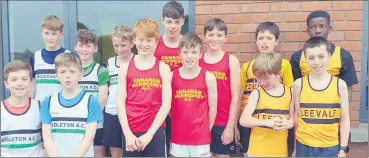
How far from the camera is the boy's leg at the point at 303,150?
3.12 m

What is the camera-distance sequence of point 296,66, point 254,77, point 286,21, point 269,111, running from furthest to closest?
point 286,21
point 296,66
point 254,77
point 269,111

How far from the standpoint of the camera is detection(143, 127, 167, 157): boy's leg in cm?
321

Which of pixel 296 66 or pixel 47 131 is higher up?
pixel 296 66

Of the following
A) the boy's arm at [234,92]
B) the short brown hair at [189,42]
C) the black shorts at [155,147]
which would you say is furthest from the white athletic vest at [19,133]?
the boy's arm at [234,92]

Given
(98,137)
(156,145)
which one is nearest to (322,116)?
(156,145)

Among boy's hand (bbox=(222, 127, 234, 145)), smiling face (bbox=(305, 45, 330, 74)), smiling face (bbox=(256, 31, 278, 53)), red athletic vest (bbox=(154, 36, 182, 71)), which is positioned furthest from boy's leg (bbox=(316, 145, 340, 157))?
red athletic vest (bbox=(154, 36, 182, 71))

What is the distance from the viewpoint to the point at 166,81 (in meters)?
3.17

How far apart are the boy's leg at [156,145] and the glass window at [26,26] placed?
97.2 inches

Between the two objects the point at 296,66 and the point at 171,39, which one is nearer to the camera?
the point at 171,39

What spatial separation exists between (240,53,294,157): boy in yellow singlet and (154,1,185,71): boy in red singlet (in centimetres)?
71

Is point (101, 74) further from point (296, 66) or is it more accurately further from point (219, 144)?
point (296, 66)

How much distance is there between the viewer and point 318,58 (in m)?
3.12

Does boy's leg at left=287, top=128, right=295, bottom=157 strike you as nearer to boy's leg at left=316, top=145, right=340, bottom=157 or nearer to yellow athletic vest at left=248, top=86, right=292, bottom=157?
yellow athletic vest at left=248, top=86, right=292, bottom=157

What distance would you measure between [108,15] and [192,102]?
2355mm
